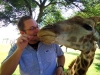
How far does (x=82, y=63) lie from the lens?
7.83ft

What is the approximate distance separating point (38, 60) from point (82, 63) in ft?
1.75

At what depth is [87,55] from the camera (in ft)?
7.54

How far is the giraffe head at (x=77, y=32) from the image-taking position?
209 centimetres

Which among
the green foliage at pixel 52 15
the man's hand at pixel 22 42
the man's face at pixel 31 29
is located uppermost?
the man's face at pixel 31 29

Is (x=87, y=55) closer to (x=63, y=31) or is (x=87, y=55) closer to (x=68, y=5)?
(x=63, y=31)

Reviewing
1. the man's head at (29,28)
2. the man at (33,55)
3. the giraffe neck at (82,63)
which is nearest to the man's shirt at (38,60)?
the man at (33,55)

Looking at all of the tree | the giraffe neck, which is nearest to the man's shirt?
the giraffe neck

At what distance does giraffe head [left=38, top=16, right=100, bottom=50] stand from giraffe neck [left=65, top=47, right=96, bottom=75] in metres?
0.09

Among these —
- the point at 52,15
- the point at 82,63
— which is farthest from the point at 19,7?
the point at 82,63

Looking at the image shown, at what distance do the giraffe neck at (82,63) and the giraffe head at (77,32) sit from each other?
94 millimetres

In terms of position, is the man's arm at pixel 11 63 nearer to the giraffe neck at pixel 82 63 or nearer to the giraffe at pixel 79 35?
the giraffe at pixel 79 35

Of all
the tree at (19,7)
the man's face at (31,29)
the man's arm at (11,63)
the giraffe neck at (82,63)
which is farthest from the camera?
the tree at (19,7)

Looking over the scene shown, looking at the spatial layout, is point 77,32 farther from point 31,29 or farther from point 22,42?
point 22,42

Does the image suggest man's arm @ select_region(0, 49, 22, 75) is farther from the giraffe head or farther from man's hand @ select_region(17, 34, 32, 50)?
the giraffe head
